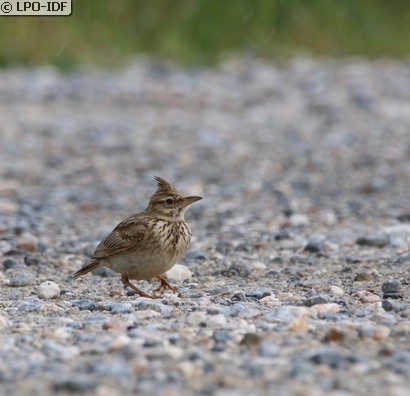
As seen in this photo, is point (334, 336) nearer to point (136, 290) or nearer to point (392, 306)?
point (392, 306)

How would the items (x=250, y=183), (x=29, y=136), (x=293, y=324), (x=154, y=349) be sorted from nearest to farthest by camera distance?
(x=154, y=349) → (x=293, y=324) → (x=250, y=183) → (x=29, y=136)

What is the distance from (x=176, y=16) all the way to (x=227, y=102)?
405 centimetres

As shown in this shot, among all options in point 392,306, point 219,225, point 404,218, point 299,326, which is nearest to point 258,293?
point 392,306

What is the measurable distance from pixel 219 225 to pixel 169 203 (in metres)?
2.40

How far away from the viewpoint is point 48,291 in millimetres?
6488

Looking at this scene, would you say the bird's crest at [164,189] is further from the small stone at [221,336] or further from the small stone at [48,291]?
the small stone at [221,336]

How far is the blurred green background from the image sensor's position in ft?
63.9

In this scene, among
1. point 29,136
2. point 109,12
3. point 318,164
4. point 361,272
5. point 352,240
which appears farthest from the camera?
point 109,12

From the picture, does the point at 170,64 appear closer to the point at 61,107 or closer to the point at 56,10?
the point at 56,10

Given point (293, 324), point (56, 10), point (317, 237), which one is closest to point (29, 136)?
point (56, 10)

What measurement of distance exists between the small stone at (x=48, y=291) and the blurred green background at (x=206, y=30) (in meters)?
13.0

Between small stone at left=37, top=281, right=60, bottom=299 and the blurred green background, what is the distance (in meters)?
13.0

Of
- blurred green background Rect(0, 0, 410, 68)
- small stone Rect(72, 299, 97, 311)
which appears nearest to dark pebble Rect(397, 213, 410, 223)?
small stone Rect(72, 299, 97, 311)

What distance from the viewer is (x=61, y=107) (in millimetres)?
16188
